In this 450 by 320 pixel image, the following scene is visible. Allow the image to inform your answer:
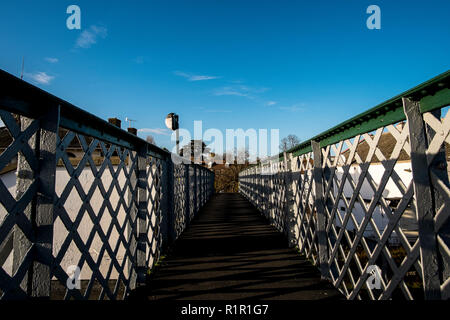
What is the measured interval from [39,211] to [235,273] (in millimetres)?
2331

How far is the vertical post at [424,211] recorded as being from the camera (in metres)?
1.42

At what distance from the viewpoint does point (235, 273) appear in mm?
3111

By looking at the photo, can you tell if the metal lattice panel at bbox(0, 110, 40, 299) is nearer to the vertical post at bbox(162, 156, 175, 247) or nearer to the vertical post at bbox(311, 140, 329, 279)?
the vertical post at bbox(311, 140, 329, 279)

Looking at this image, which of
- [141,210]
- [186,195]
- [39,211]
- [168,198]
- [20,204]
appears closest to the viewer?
[20,204]

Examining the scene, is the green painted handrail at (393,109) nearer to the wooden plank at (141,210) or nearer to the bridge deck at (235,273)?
the bridge deck at (235,273)

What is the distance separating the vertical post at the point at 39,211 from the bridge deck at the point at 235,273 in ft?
4.70

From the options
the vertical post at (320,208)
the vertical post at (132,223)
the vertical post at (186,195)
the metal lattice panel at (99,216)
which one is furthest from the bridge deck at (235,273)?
the vertical post at (186,195)

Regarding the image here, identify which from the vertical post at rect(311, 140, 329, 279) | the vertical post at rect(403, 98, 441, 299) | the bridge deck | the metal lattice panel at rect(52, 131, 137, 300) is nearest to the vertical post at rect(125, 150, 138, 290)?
the metal lattice panel at rect(52, 131, 137, 300)

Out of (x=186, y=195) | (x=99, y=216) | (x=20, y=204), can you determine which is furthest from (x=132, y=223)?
(x=186, y=195)

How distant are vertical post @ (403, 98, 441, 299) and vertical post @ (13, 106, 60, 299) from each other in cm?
202

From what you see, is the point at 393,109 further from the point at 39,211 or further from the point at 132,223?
the point at 132,223

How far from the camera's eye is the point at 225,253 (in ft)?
12.9

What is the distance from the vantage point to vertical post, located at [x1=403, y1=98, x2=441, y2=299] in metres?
1.42
